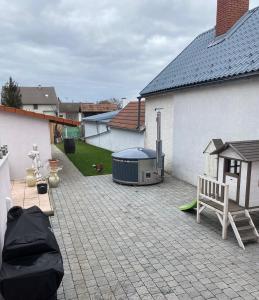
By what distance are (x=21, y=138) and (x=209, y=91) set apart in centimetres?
795

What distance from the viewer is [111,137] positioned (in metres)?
23.7

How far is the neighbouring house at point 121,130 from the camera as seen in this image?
18.2m

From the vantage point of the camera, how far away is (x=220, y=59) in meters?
10.8

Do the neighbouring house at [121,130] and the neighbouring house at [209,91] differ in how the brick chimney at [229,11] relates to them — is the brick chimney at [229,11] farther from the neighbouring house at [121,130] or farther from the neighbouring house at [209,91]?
the neighbouring house at [121,130]

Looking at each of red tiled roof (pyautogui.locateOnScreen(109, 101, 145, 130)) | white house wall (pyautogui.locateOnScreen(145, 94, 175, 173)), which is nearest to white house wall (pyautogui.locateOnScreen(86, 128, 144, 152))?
red tiled roof (pyautogui.locateOnScreen(109, 101, 145, 130))

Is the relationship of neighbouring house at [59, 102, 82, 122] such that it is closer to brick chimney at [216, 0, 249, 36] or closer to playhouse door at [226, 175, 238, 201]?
brick chimney at [216, 0, 249, 36]

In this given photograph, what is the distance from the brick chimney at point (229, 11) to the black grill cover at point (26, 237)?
37.3ft

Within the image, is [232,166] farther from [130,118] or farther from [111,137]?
[111,137]

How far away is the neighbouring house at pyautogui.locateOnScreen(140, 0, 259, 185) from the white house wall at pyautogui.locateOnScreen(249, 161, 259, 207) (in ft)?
5.89

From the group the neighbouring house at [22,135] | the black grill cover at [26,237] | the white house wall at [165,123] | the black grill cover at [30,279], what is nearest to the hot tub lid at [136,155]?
the white house wall at [165,123]

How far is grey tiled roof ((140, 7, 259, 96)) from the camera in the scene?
Answer: 30.3ft

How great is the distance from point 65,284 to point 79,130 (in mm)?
30984

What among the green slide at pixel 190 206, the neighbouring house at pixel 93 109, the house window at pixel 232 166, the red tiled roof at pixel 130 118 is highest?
the neighbouring house at pixel 93 109

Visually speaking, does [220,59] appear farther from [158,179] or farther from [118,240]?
[118,240]
